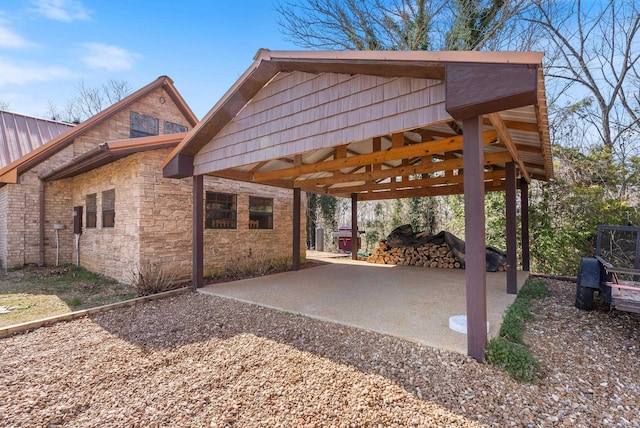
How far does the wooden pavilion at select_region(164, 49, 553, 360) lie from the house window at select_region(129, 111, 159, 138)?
7.16 meters

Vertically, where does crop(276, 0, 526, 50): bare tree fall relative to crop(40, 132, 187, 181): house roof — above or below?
above

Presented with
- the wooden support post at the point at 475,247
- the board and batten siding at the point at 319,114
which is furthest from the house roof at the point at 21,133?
the wooden support post at the point at 475,247

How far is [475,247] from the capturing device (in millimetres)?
2951

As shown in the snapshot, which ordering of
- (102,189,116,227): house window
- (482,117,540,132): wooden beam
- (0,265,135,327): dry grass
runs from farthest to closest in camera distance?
(102,189,116,227): house window → (0,265,135,327): dry grass → (482,117,540,132): wooden beam

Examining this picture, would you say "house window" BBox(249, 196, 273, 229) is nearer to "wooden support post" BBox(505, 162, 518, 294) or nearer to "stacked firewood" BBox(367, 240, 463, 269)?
"stacked firewood" BBox(367, 240, 463, 269)

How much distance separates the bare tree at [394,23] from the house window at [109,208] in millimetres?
8057

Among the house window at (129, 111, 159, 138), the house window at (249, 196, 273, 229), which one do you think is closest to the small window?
the house window at (129, 111, 159, 138)

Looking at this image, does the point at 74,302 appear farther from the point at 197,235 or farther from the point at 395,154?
the point at 395,154

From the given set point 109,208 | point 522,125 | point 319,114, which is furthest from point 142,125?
point 522,125

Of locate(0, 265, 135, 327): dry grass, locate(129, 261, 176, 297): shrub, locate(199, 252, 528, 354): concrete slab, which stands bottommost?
locate(0, 265, 135, 327): dry grass

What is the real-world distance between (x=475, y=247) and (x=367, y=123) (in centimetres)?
188

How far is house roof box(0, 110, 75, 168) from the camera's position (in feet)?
35.5

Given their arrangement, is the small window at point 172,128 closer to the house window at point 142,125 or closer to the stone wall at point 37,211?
the house window at point 142,125

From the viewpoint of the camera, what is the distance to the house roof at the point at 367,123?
2830mm
